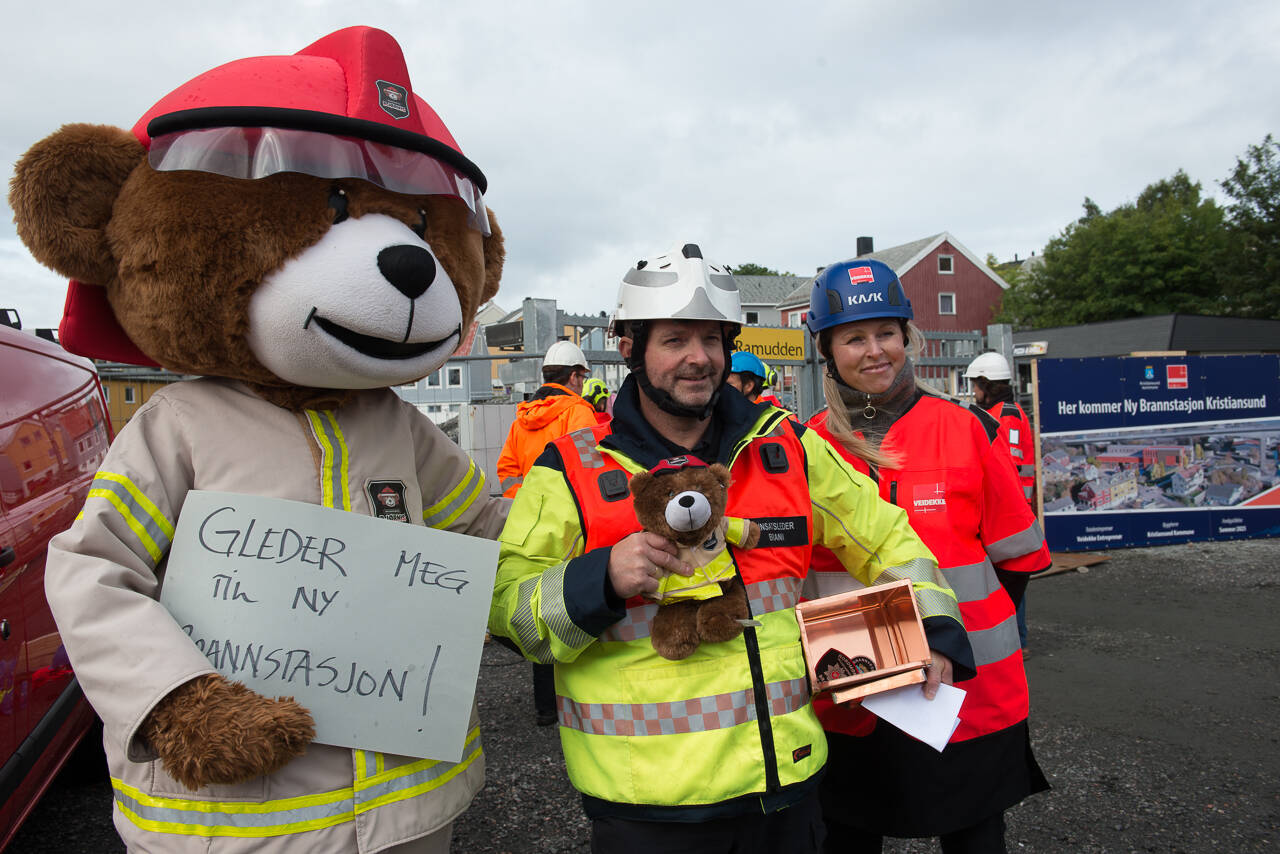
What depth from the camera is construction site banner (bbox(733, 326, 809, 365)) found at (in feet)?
26.5

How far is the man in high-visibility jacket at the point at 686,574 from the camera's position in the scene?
5.51ft

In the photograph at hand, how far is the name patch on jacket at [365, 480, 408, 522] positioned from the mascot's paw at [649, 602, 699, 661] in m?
0.60

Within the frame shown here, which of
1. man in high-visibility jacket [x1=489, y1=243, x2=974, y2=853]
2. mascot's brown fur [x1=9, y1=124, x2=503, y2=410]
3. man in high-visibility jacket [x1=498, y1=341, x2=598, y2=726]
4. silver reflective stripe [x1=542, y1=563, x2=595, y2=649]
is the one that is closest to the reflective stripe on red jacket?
man in high-visibility jacket [x1=489, y1=243, x2=974, y2=853]

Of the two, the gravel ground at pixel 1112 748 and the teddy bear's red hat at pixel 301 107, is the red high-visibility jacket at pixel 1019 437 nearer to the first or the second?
the gravel ground at pixel 1112 748

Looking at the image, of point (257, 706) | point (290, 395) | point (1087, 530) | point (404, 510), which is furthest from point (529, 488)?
point (1087, 530)

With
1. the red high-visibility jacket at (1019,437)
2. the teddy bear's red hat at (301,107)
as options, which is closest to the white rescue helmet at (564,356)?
the red high-visibility jacket at (1019,437)

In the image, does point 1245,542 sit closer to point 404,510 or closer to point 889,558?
point 889,558

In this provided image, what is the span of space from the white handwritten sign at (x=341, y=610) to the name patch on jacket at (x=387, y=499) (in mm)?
120

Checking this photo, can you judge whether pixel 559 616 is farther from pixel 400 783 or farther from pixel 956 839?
pixel 956 839

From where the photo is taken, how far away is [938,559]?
238 centimetres

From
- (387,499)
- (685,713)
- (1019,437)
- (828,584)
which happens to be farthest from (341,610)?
(1019,437)

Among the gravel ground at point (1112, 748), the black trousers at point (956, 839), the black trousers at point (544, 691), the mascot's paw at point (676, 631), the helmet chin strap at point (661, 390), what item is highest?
the helmet chin strap at point (661, 390)

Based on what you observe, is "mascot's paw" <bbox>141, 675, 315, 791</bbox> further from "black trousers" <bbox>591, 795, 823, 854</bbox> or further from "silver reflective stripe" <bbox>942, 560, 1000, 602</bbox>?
"silver reflective stripe" <bbox>942, 560, 1000, 602</bbox>

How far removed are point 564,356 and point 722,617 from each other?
453cm
